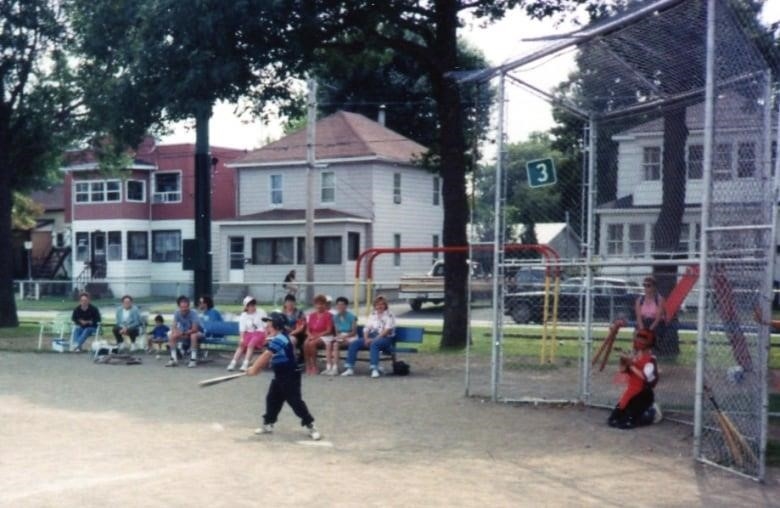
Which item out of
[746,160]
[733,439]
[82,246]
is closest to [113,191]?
[82,246]

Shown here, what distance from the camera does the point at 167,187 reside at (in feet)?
167

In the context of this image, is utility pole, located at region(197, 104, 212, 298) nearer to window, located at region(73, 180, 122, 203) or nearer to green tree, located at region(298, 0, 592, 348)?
green tree, located at region(298, 0, 592, 348)

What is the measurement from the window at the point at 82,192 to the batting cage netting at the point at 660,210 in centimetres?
3692

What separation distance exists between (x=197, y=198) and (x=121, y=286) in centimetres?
2817

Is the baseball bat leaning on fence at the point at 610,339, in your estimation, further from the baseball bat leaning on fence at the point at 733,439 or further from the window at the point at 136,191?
the window at the point at 136,191

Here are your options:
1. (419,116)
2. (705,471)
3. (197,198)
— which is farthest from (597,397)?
(419,116)

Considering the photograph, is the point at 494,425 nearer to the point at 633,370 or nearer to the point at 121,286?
the point at 633,370

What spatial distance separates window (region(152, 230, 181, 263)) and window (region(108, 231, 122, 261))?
1690 mm

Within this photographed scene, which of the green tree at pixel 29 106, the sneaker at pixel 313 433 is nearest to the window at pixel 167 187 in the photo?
the green tree at pixel 29 106

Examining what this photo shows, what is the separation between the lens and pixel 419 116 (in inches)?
2137

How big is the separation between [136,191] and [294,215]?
11.0 meters

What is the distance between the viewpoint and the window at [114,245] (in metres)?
50.6

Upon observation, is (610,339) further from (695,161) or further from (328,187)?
(328,187)

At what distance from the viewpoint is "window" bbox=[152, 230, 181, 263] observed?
50375 mm
